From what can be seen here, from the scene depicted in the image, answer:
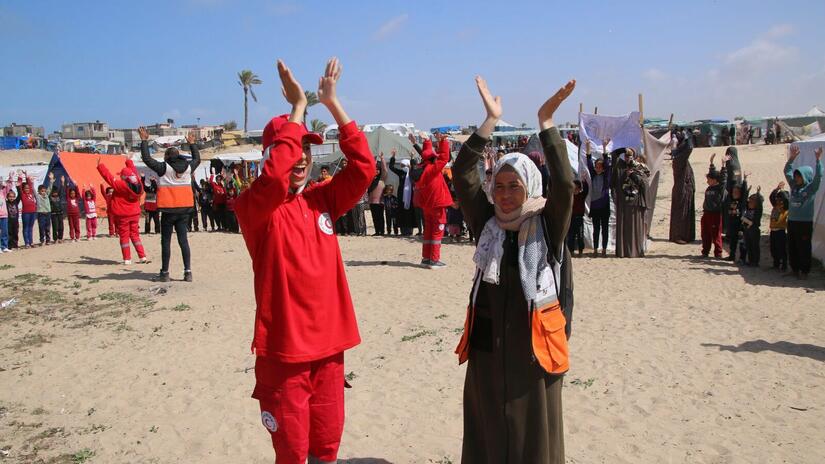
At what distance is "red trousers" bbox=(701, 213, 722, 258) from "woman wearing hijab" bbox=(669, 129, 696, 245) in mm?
1554

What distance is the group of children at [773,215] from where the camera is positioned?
29.4ft

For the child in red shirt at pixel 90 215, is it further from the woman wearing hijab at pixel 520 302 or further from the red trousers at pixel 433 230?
the woman wearing hijab at pixel 520 302

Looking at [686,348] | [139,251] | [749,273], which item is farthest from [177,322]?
[749,273]

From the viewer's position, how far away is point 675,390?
195 inches

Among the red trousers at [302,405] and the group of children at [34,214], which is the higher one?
the group of children at [34,214]

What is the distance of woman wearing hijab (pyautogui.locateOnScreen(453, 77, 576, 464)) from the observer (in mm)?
2727

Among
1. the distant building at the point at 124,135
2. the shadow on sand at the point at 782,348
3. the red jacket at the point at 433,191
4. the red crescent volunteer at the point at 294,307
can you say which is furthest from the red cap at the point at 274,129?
the distant building at the point at 124,135

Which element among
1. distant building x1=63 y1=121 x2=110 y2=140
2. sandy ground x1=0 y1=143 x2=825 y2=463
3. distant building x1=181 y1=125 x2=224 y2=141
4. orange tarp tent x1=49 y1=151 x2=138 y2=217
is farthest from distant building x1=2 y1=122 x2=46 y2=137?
sandy ground x1=0 y1=143 x2=825 y2=463

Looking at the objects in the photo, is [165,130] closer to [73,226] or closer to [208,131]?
[208,131]

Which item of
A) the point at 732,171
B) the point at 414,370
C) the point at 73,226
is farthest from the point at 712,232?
the point at 73,226

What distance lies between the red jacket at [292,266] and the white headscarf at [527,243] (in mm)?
730

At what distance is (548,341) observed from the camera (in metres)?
2.71

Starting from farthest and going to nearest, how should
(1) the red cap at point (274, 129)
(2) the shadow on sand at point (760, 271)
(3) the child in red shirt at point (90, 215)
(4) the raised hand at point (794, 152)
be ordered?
(3) the child in red shirt at point (90, 215), (4) the raised hand at point (794, 152), (2) the shadow on sand at point (760, 271), (1) the red cap at point (274, 129)

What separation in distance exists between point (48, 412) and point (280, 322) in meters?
3.51
